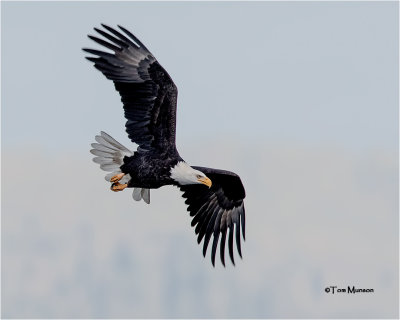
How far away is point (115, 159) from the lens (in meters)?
14.7

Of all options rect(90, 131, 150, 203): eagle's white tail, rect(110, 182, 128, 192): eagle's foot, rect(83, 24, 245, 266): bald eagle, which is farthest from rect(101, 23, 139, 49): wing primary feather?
rect(110, 182, 128, 192): eagle's foot

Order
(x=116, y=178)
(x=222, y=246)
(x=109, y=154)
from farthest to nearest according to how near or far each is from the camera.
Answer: (x=222, y=246), (x=109, y=154), (x=116, y=178)

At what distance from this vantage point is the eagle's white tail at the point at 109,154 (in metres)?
14.7

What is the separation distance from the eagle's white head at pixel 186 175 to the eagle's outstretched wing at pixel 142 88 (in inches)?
9.5

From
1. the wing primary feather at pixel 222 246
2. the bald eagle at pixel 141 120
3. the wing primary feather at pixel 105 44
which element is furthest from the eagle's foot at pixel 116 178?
the wing primary feather at pixel 222 246

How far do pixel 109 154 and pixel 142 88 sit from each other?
0.82 meters

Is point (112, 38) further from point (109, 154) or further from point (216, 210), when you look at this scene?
point (216, 210)

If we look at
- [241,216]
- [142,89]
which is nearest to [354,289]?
[241,216]

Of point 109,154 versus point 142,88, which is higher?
point 142,88

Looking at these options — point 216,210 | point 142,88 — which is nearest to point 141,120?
point 142,88

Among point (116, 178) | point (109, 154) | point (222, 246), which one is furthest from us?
point (222, 246)

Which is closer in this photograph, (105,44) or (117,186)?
(105,44)

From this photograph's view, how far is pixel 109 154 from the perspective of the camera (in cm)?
1472

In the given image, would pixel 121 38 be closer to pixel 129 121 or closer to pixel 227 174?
pixel 129 121
